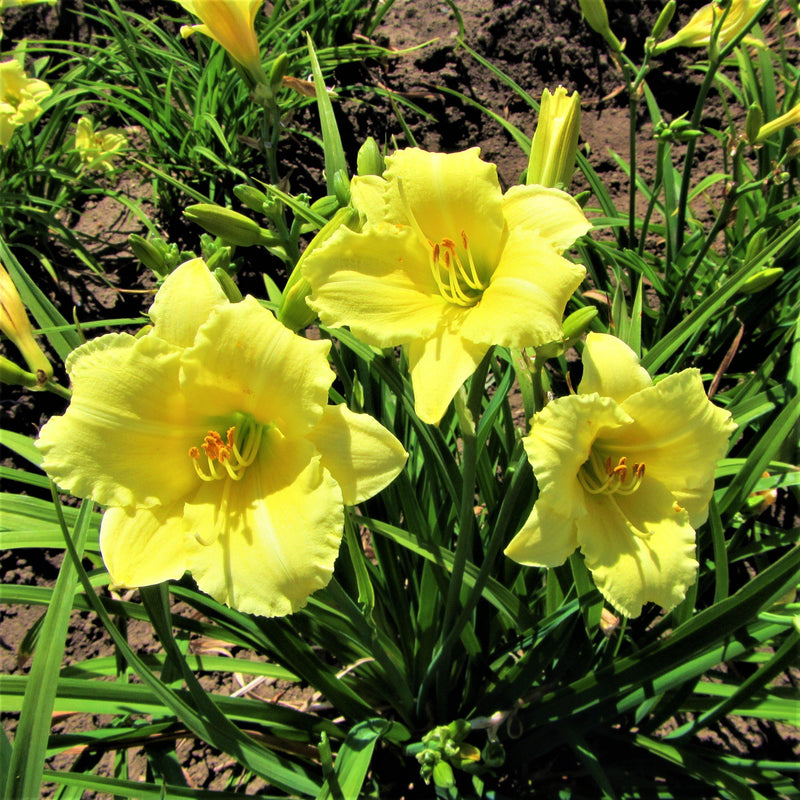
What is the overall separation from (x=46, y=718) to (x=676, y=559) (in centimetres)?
103

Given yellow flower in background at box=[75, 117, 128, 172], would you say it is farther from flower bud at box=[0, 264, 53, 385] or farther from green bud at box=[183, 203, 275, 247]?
green bud at box=[183, 203, 275, 247]

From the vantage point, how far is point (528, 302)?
887 millimetres

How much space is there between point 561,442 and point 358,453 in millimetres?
308

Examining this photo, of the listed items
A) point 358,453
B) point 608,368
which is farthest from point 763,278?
point 358,453

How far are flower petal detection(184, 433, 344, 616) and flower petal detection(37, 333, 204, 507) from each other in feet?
0.32

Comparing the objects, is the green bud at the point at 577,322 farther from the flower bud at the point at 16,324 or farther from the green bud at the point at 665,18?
the green bud at the point at 665,18

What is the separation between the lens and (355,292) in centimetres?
97

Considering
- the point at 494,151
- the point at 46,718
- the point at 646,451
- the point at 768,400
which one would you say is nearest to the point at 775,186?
the point at 768,400

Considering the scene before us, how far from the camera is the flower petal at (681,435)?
0.96 meters

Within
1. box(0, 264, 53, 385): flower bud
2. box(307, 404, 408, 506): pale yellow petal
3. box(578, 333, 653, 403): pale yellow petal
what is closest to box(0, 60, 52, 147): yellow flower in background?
box(0, 264, 53, 385): flower bud

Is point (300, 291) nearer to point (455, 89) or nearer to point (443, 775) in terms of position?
point (443, 775)

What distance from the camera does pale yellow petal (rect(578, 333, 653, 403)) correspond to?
3.08 feet

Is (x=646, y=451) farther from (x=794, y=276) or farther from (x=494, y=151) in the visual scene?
(x=494, y=151)

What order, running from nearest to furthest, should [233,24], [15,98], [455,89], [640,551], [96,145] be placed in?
[640,551] < [233,24] < [15,98] < [96,145] < [455,89]
